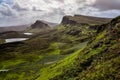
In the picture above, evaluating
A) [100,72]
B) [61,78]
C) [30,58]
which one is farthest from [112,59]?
[30,58]

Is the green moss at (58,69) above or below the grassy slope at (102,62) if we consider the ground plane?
below

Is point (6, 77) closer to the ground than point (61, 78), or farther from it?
closer to the ground

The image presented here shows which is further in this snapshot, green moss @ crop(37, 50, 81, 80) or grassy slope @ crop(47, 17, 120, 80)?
green moss @ crop(37, 50, 81, 80)

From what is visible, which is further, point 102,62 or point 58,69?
point 58,69

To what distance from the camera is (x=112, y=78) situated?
37531mm

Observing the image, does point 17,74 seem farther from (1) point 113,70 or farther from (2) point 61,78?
(1) point 113,70

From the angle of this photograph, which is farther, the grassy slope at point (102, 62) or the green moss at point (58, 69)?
the green moss at point (58, 69)

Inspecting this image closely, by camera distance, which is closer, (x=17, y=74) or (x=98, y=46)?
(x=98, y=46)

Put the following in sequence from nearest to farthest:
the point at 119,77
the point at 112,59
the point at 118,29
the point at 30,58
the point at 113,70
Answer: the point at 119,77 < the point at 113,70 < the point at 112,59 < the point at 118,29 < the point at 30,58

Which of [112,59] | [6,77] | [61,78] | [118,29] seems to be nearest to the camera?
[112,59]

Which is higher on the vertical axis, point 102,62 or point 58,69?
point 102,62

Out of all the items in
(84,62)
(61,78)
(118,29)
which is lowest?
(61,78)

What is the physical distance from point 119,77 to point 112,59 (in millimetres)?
7918

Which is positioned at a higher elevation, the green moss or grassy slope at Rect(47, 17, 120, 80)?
grassy slope at Rect(47, 17, 120, 80)
